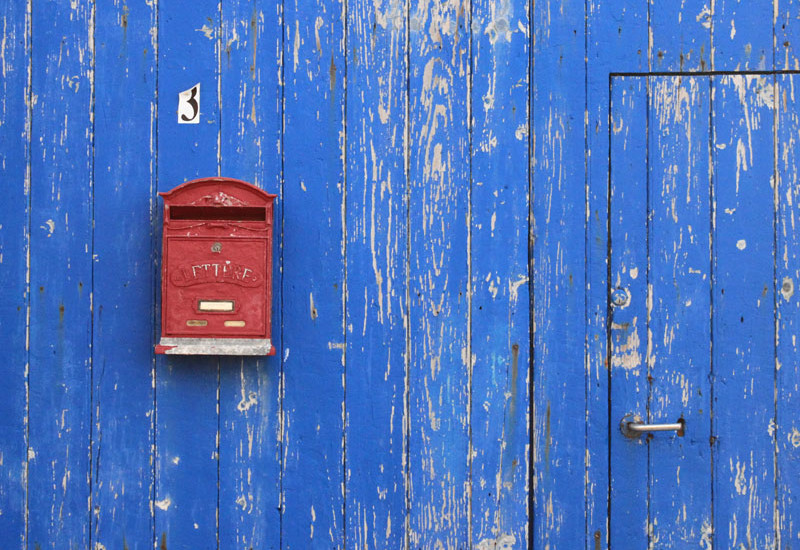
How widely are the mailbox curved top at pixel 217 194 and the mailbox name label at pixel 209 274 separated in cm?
17

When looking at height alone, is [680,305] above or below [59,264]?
below

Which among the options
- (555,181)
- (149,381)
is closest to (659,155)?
(555,181)

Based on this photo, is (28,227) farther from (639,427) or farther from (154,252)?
(639,427)

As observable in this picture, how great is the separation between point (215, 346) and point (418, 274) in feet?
2.04

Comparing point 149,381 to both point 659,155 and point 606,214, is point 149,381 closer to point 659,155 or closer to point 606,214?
point 606,214

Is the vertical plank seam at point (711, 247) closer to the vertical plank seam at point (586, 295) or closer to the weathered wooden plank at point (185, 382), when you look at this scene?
the vertical plank seam at point (586, 295)

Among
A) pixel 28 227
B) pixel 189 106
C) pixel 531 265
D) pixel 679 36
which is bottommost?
pixel 531 265

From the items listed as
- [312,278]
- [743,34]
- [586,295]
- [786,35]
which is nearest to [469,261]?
[586,295]

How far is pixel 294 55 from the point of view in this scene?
1.92 m

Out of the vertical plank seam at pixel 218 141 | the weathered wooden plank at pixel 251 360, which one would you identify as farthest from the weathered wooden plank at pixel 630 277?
the vertical plank seam at pixel 218 141

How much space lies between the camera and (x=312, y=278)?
1920mm

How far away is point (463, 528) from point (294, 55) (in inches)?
59.9

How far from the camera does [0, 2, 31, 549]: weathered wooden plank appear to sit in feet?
6.23

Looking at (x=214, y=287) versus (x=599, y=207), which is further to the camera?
(x=599, y=207)
